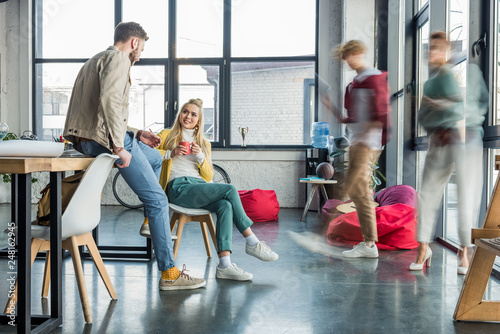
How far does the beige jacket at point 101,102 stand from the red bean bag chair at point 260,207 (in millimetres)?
3051

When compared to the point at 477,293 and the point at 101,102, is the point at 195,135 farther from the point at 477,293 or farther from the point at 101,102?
the point at 477,293

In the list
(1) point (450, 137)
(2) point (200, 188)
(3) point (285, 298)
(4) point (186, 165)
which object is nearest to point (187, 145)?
(4) point (186, 165)

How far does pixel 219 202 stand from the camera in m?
2.67

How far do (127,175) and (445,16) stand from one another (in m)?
2.59

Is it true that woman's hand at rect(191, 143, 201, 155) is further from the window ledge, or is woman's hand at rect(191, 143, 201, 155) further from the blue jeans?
the window ledge

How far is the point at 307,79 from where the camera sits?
21.6 feet

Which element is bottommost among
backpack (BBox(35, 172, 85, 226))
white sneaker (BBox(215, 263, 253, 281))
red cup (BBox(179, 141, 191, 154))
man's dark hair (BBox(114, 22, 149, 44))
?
white sneaker (BBox(215, 263, 253, 281))

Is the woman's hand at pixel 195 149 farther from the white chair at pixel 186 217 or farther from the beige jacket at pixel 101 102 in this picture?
the beige jacket at pixel 101 102

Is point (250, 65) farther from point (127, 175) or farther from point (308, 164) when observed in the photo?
point (127, 175)

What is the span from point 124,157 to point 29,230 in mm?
630

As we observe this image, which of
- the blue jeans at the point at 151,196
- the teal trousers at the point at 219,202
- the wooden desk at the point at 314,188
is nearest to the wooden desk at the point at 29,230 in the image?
the blue jeans at the point at 151,196

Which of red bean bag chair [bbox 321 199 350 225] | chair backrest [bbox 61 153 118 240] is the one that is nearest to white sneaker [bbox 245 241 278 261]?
chair backrest [bbox 61 153 118 240]

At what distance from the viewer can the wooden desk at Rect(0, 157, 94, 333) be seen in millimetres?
1539

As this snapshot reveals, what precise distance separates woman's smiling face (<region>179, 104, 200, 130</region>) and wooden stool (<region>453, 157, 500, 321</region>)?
5.87ft
